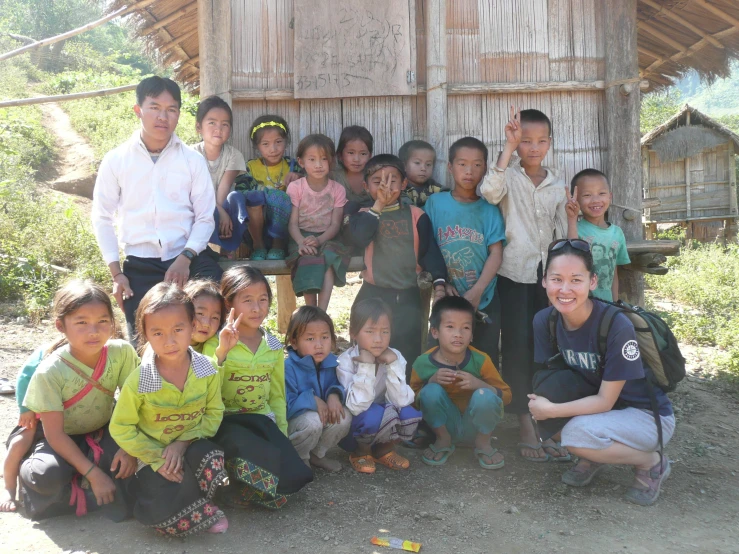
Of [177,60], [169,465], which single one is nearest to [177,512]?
[169,465]

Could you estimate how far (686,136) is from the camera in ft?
55.4

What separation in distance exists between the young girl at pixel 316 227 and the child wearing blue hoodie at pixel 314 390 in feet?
2.10

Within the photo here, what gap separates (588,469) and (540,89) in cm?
282

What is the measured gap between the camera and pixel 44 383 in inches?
112

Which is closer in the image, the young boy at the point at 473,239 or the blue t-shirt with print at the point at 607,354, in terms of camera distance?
the blue t-shirt with print at the point at 607,354

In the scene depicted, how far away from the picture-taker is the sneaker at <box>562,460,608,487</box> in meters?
3.35

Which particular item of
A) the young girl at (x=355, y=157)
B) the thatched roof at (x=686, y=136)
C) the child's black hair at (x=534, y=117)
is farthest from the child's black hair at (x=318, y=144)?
the thatched roof at (x=686, y=136)

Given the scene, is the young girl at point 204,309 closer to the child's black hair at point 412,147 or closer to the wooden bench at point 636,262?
the wooden bench at point 636,262

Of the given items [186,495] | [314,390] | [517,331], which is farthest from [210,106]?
[186,495]

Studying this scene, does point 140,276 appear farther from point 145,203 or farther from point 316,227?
point 316,227

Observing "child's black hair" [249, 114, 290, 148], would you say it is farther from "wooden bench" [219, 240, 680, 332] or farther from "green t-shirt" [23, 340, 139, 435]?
"green t-shirt" [23, 340, 139, 435]

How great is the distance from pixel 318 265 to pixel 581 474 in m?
1.94

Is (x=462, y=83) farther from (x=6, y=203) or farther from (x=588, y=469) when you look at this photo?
(x=6, y=203)

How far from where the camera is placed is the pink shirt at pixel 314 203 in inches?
175
